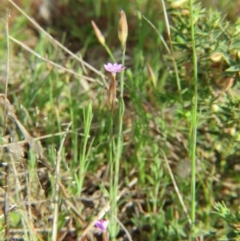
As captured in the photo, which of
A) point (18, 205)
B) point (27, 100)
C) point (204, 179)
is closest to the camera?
point (18, 205)

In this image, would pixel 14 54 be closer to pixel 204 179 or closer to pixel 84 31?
pixel 84 31

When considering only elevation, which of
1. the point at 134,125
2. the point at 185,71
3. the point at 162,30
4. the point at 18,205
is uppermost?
the point at 162,30

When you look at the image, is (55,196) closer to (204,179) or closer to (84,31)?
(204,179)

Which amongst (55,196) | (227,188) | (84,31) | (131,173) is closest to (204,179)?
(227,188)

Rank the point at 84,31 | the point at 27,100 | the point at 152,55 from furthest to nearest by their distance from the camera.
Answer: the point at 84,31 → the point at 152,55 → the point at 27,100

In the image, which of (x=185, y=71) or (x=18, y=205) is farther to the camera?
(x=185, y=71)

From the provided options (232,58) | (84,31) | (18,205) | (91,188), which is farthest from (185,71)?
(84,31)

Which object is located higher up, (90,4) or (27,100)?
(90,4)
